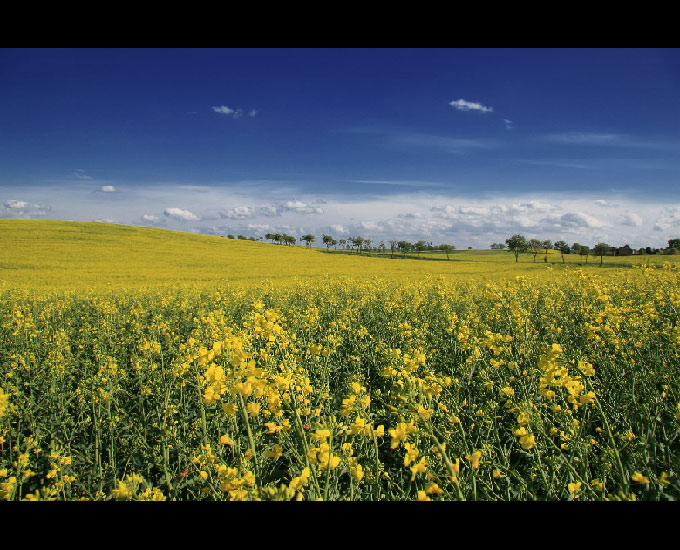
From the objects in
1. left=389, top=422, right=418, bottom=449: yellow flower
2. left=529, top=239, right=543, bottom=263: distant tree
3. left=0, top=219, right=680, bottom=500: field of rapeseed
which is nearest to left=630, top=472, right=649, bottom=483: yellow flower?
left=0, top=219, right=680, bottom=500: field of rapeseed

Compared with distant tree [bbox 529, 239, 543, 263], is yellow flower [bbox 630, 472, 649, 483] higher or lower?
lower

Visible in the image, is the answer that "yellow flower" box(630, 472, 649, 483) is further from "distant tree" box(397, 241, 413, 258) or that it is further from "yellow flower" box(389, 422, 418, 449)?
"distant tree" box(397, 241, 413, 258)

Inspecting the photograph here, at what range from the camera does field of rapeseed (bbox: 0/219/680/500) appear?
1584mm

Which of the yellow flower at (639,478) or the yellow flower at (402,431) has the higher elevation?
the yellow flower at (402,431)

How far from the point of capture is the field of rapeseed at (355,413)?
5.20ft

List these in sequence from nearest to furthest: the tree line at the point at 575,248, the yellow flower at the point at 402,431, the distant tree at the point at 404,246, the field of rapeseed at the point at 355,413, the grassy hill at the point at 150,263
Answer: the yellow flower at the point at 402,431 < the field of rapeseed at the point at 355,413 < the grassy hill at the point at 150,263 < the tree line at the point at 575,248 < the distant tree at the point at 404,246

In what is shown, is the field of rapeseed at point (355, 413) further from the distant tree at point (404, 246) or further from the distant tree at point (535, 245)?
the distant tree at point (404, 246)

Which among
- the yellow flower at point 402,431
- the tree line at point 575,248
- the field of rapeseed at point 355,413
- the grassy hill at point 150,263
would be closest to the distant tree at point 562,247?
the tree line at point 575,248

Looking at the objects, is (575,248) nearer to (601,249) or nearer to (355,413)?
(601,249)

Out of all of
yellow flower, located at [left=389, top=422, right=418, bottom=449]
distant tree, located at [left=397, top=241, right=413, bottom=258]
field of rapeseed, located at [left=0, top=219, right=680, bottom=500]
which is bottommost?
field of rapeseed, located at [left=0, top=219, right=680, bottom=500]
